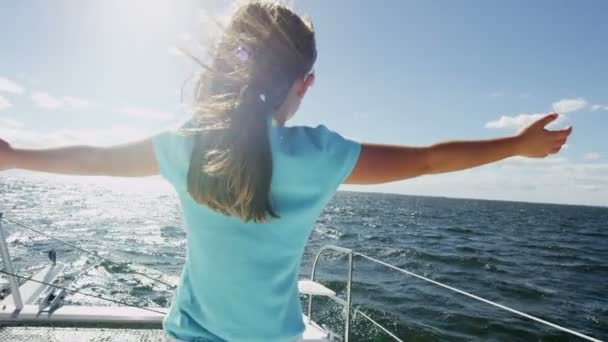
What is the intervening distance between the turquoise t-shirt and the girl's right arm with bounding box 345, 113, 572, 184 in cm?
4

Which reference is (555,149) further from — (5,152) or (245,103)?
(5,152)

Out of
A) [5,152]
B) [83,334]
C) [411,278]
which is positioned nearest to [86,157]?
[5,152]

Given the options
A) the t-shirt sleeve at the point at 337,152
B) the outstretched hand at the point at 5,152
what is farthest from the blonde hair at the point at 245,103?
the outstretched hand at the point at 5,152

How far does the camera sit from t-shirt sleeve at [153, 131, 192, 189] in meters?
0.73

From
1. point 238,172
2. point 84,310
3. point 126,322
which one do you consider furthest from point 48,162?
point 84,310

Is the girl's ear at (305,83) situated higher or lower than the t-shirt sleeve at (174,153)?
higher

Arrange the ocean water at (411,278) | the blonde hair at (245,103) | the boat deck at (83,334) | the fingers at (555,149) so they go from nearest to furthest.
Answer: the blonde hair at (245,103) → the fingers at (555,149) → the boat deck at (83,334) → the ocean water at (411,278)

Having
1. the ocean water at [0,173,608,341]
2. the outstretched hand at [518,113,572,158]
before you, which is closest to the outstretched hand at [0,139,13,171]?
the outstretched hand at [518,113,572,158]

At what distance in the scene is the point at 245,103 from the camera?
0.72 m

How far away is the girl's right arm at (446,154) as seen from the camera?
75cm

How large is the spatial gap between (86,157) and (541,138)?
87 cm

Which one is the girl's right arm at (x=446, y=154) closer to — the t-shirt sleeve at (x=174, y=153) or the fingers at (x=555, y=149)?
the fingers at (x=555, y=149)

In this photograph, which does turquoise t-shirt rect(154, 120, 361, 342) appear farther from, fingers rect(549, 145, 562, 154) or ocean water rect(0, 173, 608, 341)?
ocean water rect(0, 173, 608, 341)

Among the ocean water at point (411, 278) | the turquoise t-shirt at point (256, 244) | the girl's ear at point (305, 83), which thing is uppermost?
the girl's ear at point (305, 83)
